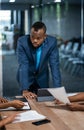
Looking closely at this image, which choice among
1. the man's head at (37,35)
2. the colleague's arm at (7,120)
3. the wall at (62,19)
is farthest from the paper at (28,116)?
the wall at (62,19)

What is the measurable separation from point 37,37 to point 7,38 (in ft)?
12.8

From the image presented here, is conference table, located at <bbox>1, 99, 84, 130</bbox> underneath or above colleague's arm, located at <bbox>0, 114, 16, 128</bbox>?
underneath

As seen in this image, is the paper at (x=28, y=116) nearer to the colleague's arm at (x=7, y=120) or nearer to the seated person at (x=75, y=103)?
the colleague's arm at (x=7, y=120)

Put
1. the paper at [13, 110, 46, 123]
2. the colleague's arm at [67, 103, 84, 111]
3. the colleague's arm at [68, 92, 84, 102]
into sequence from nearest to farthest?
1. the paper at [13, 110, 46, 123]
2. the colleague's arm at [67, 103, 84, 111]
3. the colleague's arm at [68, 92, 84, 102]

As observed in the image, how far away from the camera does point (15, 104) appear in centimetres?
268

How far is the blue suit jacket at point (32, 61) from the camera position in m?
3.54

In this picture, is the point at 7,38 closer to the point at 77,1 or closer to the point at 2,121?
the point at 77,1

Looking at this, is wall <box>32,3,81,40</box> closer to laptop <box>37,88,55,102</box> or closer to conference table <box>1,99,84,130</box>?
laptop <box>37,88,55,102</box>

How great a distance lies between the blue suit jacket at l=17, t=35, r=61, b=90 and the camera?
354cm

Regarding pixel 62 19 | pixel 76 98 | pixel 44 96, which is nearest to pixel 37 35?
pixel 44 96

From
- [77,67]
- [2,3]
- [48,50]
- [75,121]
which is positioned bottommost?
[77,67]

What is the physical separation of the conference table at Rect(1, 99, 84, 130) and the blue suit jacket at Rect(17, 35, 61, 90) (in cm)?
61

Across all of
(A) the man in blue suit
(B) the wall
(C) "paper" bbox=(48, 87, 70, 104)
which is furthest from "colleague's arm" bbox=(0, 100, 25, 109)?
(B) the wall

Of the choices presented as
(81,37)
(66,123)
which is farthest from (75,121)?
(81,37)
